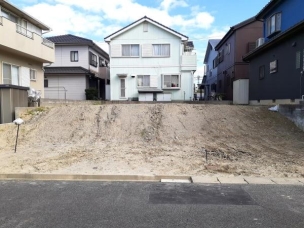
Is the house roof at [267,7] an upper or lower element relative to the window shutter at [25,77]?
upper

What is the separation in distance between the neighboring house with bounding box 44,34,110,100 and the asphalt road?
794 inches

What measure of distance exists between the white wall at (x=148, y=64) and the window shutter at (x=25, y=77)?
6934 millimetres

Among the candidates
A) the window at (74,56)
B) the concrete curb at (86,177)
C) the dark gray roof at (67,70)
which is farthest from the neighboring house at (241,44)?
the concrete curb at (86,177)

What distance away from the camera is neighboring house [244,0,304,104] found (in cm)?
1145

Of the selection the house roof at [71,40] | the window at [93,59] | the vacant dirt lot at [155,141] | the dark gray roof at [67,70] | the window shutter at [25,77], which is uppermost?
the house roof at [71,40]

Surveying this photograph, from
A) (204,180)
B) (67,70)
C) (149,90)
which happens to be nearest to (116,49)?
(149,90)

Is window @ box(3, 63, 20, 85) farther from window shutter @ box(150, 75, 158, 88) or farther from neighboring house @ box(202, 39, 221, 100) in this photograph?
neighboring house @ box(202, 39, 221, 100)

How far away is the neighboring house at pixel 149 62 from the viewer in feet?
75.5

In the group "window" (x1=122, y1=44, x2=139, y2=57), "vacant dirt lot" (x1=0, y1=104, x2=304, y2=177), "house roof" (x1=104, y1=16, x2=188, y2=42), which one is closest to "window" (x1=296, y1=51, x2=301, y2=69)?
"vacant dirt lot" (x1=0, y1=104, x2=304, y2=177)

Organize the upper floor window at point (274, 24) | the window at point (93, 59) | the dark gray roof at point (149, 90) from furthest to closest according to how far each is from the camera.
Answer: the window at point (93, 59), the dark gray roof at point (149, 90), the upper floor window at point (274, 24)

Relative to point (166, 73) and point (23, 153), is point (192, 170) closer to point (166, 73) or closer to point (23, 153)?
point (23, 153)

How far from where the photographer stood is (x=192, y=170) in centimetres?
638

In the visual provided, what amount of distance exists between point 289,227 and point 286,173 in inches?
110

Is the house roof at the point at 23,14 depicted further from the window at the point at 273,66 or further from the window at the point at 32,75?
the window at the point at 273,66
